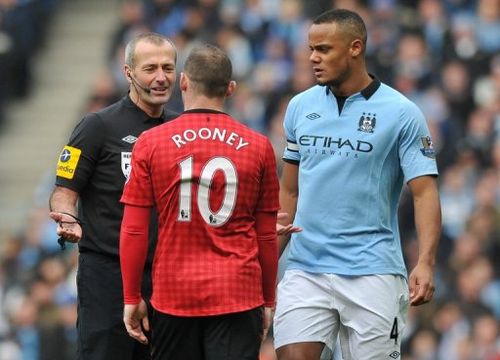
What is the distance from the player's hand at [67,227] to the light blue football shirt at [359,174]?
3.80ft

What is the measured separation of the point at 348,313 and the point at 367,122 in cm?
97

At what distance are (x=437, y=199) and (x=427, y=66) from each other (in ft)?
27.2

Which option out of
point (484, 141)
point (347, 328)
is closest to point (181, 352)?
point (347, 328)

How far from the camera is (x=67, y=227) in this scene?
7.68 meters

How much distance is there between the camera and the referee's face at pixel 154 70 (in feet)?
26.0

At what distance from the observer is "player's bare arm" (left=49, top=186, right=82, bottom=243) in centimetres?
766

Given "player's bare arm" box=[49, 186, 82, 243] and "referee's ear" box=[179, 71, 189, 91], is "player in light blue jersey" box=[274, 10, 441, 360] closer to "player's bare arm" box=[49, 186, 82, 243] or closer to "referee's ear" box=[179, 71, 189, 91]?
"referee's ear" box=[179, 71, 189, 91]

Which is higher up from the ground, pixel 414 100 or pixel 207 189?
pixel 414 100

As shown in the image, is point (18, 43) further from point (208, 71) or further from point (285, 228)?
point (208, 71)

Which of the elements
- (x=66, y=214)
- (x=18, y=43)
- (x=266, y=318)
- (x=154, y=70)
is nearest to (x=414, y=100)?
(x=18, y=43)

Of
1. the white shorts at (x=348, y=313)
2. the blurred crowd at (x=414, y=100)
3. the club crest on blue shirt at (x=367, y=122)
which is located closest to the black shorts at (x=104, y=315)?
the white shorts at (x=348, y=313)

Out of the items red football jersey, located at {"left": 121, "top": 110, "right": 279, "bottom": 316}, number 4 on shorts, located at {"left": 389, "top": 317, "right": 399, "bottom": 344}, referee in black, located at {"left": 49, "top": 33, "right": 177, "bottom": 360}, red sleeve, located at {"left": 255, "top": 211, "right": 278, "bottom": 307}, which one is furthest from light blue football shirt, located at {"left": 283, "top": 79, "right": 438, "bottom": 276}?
referee in black, located at {"left": 49, "top": 33, "right": 177, "bottom": 360}

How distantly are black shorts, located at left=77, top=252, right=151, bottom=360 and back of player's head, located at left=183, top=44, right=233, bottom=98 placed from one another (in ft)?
3.98

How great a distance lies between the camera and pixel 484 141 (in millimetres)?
14672
